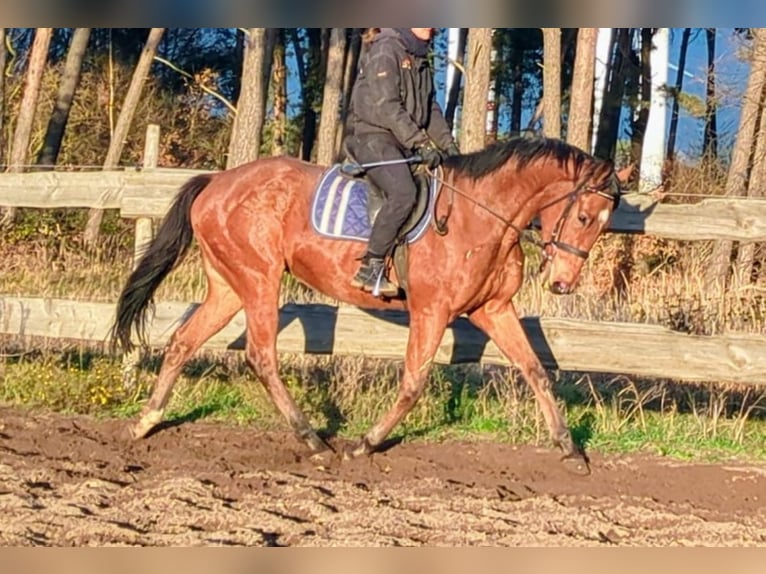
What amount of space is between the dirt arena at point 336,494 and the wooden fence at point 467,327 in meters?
0.72

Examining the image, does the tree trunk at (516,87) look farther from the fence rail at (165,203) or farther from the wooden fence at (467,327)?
the wooden fence at (467,327)

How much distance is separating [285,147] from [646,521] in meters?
23.5

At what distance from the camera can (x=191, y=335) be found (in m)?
8.06

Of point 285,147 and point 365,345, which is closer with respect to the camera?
point 365,345

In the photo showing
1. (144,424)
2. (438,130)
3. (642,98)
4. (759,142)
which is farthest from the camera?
(642,98)

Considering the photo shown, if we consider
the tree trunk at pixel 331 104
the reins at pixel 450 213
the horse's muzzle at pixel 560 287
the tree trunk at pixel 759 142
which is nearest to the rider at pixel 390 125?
the reins at pixel 450 213

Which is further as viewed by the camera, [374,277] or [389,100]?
[374,277]

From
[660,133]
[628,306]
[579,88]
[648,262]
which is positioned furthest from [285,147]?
[628,306]

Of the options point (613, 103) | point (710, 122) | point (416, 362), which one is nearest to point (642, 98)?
point (613, 103)

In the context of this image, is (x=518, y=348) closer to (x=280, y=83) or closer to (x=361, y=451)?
(x=361, y=451)

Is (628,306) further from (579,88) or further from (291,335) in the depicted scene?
(579,88)

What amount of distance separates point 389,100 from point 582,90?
37.4 ft

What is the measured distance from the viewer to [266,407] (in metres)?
8.75
